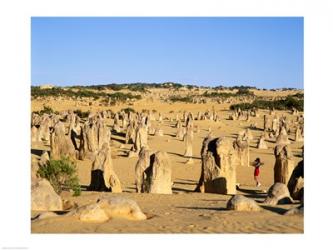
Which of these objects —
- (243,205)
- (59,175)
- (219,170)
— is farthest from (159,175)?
(243,205)

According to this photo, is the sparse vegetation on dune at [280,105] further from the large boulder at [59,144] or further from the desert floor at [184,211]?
the large boulder at [59,144]

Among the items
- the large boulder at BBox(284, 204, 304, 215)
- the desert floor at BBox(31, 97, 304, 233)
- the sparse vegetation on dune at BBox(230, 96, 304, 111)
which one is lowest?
the desert floor at BBox(31, 97, 304, 233)

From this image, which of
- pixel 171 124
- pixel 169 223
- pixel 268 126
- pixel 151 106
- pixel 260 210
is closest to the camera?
pixel 169 223

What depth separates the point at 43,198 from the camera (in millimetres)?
11609

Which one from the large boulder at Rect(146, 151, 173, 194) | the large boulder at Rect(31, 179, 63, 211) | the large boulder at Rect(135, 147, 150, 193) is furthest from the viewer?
the large boulder at Rect(135, 147, 150, 193)

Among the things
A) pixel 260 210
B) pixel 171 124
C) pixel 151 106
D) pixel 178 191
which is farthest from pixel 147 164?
pixel 151 106

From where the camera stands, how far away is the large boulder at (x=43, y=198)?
1148cm

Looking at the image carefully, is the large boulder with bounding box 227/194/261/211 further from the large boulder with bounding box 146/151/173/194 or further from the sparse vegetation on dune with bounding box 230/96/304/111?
the sparse vegetation on dune with bounding box 230/96/304/111

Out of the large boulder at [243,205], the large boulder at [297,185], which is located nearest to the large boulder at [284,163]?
the large boulder at [297,185]

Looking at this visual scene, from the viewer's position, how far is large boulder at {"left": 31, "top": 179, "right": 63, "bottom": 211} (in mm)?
11477

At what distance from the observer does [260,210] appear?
10.9 m

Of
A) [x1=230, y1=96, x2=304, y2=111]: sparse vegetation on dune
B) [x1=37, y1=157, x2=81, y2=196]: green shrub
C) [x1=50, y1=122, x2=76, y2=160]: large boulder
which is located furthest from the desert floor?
[x1=230, y1=96, x2=304, y2=111]: sparse vegetation on dune
